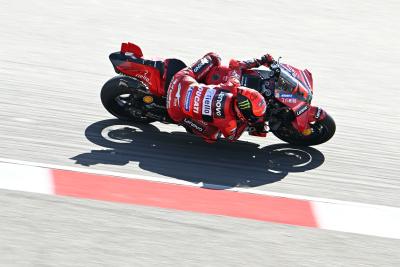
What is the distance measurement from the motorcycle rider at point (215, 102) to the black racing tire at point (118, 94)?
609 mm

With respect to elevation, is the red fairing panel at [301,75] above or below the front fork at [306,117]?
above

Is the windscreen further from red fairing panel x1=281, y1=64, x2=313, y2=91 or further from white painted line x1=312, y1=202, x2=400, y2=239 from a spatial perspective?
white painted line x1=312, y1=202, x2=400, y2=239

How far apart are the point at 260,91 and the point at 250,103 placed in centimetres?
63

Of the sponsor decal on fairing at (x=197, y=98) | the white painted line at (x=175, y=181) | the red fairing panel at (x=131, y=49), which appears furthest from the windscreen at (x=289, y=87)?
the red fairing panel at (x=131, y=49)

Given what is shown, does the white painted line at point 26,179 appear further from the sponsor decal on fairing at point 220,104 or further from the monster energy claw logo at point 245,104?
the monster energy claw logo at point 245,104

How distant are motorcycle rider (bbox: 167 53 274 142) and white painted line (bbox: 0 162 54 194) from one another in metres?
Answer: 1.83

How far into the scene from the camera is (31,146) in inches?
383

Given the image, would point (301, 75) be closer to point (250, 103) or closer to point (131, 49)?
point (250, 103)

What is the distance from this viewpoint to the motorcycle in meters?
9.95

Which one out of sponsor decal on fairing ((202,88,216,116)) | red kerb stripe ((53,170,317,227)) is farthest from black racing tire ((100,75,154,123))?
red kerb stripe ((53,170,317,227))

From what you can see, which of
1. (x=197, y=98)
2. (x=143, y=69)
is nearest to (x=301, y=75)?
(x=197, y=98)

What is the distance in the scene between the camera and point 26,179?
8805mm

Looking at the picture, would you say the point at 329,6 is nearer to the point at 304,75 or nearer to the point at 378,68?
the point at 378,68

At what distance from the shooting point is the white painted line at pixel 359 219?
27.6 ft
